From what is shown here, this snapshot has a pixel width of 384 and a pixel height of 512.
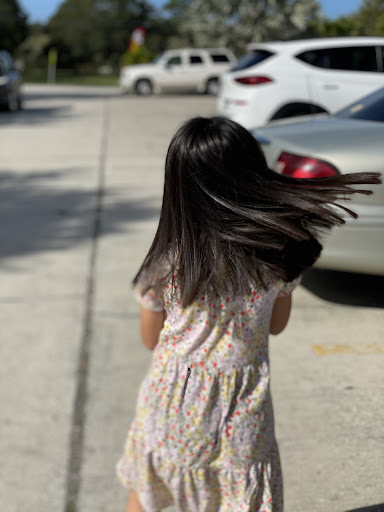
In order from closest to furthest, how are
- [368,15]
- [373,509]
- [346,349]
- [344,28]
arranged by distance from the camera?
[373,509], [346,349], [368,15], [344,28]

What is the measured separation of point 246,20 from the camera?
3441 cm

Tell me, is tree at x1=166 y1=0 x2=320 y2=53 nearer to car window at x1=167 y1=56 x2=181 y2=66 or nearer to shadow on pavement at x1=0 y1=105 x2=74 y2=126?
car window at x1=167 y1=56 x2=181 y2=66

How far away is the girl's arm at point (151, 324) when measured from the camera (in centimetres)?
195

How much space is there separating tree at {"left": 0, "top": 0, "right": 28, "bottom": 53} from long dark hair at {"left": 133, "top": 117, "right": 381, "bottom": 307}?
177ft

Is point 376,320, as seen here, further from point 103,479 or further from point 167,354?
point 167,354

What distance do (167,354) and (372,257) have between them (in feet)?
8.13

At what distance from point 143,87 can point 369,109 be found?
23.0m

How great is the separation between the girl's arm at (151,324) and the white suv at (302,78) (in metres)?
6.92

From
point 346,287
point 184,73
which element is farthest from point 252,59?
point 184,73

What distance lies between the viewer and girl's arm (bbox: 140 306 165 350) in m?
1.95

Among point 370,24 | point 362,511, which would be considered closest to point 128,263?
point 362,511

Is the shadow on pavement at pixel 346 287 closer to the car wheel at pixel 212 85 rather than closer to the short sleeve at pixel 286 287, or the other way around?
the short sleeve at pixel 286 287

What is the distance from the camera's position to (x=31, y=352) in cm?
436

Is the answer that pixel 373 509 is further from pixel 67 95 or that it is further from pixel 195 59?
pixel 67 95
